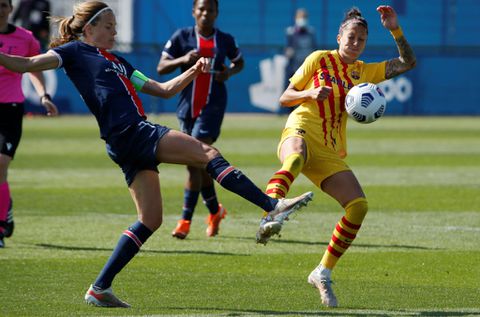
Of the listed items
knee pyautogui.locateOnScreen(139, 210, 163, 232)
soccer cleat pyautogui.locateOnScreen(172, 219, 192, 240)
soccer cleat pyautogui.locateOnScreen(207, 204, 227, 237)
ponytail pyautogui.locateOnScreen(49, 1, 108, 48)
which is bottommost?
soccer cleat pyautogui.locateOnScreen(207, 204, 227, 237)

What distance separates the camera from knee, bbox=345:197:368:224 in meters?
7.46

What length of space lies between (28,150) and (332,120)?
12537 millimetres

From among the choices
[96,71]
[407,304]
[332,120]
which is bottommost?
[407,304]

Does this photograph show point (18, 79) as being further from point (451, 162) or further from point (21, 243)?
point (451, 162)

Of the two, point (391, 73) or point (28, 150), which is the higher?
point (391, 73)

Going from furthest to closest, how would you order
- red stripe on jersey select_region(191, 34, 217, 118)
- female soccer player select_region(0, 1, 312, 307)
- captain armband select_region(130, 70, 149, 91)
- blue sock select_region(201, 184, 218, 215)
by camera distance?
red stripe on jersey select_region(191, 34, 217, 118)
blue sock select_region(201, 184, 218, 215)
captain armband select_region(130, 70, 149, 91)
female soccer player select_region(0, 1, 312, 307)

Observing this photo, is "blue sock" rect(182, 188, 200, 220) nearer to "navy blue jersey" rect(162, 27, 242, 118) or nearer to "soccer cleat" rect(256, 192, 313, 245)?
"navy blue jersey" rect(162, 27, 242, 118)

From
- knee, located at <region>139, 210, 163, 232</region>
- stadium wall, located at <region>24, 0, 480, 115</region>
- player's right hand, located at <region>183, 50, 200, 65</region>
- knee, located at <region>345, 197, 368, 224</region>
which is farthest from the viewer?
stadium wall, located at <region>24, 0, 480, 115</region>

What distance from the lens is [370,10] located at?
3309 centimetres

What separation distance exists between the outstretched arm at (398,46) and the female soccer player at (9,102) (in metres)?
3.24

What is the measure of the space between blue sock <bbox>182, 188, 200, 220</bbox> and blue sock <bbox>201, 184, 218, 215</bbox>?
0.15 metres

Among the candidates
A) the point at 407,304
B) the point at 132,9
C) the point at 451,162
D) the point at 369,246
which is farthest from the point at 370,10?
the point at 407,304

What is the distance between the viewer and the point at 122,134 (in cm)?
694

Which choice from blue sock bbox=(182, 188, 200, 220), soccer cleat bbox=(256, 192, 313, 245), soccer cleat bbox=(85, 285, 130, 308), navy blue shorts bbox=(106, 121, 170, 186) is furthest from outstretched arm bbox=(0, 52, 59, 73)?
blue sock bbox=(182, 188, 200, 220)
